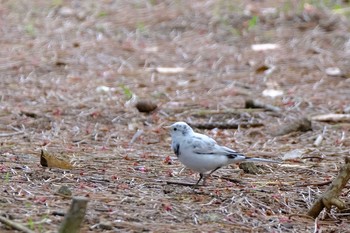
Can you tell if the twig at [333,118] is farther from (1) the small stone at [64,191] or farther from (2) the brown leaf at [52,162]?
(1) the small stone at [64,191]

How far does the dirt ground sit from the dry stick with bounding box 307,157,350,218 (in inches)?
2.3

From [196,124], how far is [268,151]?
0.88 meters

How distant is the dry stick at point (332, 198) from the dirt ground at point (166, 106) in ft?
0.19

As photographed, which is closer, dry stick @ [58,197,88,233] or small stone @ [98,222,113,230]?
dry stick @ [58,197,88,233]

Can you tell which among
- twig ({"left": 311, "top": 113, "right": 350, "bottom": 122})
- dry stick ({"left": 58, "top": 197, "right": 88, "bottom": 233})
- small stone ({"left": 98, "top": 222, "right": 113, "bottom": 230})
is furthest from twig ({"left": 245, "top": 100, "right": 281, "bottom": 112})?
dry stick ({"left": 58, "top": 197, "right": 88, "bottom": 233})

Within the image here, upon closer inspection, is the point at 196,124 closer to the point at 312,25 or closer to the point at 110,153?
the point at 110,153

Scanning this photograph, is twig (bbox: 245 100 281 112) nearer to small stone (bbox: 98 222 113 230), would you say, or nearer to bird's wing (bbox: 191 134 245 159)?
bird's wing (bbox: 191 134 245 159)

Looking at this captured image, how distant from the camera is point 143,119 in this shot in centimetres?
630

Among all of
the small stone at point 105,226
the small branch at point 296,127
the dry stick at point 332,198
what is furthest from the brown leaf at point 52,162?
the small branch at point 296,127

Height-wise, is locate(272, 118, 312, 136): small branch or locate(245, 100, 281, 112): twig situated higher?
locate(272, 118, 312, 136): small branch

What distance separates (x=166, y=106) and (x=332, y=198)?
3172mm

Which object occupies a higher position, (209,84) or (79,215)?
(79,215)

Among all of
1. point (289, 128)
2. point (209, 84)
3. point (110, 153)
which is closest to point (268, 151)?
point (289, 128)

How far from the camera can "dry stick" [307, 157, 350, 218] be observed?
3738mm
